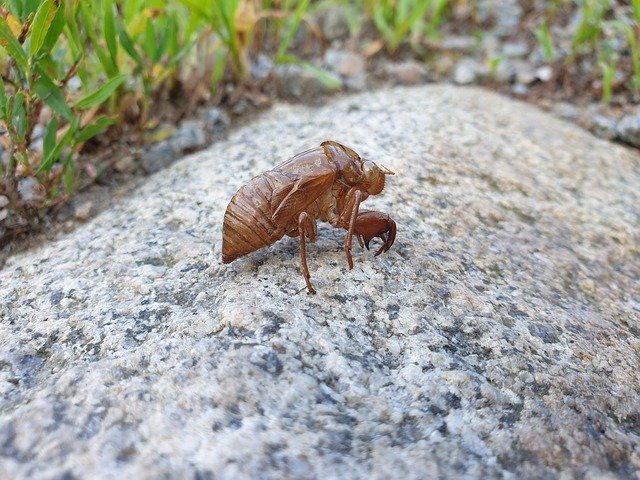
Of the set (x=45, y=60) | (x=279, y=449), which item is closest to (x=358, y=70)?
(x=45, y=60)

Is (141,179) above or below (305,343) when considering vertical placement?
below

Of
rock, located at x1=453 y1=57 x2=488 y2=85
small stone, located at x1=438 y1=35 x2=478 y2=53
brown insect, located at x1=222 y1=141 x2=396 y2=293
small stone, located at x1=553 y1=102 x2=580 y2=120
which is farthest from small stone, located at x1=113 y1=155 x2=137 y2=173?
small stone, located at x1=553 y1=102 x2=580 y2=120

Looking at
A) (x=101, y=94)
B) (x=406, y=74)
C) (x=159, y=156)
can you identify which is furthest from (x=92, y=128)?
(x=406, y=74)

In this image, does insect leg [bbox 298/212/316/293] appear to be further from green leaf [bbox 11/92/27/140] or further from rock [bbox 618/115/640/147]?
rock [bbox 618/115/640/147]

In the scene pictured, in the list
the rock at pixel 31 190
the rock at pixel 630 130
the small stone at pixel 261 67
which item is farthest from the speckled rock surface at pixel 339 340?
the small stone at pixel 261 67

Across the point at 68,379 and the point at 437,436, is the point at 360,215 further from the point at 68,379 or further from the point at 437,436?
the point at 68,379

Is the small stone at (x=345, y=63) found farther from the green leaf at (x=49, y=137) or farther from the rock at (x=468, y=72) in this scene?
the green leaf at (x=49, y=137)

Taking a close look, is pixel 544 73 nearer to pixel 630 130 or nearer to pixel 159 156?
pixel 630 130
